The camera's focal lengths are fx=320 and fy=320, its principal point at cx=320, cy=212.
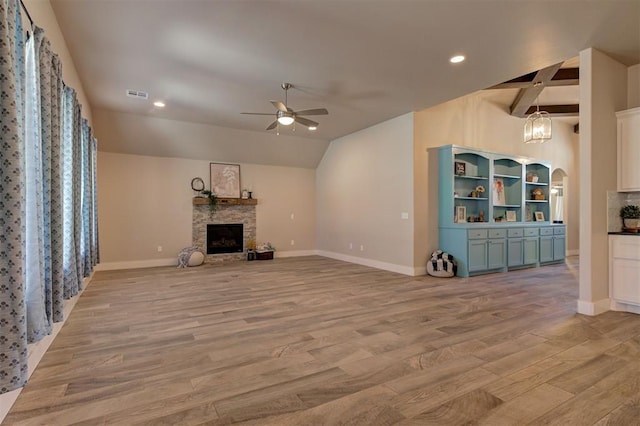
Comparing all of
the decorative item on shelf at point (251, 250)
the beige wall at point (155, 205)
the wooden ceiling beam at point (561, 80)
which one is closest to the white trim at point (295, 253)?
the beige wall at point (155, 205)

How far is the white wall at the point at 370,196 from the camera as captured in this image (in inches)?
246

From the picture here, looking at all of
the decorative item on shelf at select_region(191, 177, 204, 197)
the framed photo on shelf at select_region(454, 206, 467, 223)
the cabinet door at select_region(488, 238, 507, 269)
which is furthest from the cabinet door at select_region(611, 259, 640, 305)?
the decorative item on shelf at select_region(191, 177, 204, 197)

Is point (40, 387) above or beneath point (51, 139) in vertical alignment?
beneath

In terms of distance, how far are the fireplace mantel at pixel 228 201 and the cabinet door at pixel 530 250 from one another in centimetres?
638

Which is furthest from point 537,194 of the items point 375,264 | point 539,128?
point 375,264

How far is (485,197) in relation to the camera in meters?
6.67

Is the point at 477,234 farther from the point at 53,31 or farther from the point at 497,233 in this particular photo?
the point at 53,31

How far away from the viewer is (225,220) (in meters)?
8.25

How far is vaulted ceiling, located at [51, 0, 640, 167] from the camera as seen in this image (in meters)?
3.04

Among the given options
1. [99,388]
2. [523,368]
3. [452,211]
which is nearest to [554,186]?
[452,211]

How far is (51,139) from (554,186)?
10.8 metres

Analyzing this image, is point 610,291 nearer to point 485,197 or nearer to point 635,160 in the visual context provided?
point 635,160

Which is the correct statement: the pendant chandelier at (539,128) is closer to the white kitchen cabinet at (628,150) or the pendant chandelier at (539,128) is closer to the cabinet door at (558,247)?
the white kitchen cabinet at (628,150)

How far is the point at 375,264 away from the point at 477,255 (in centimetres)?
204
